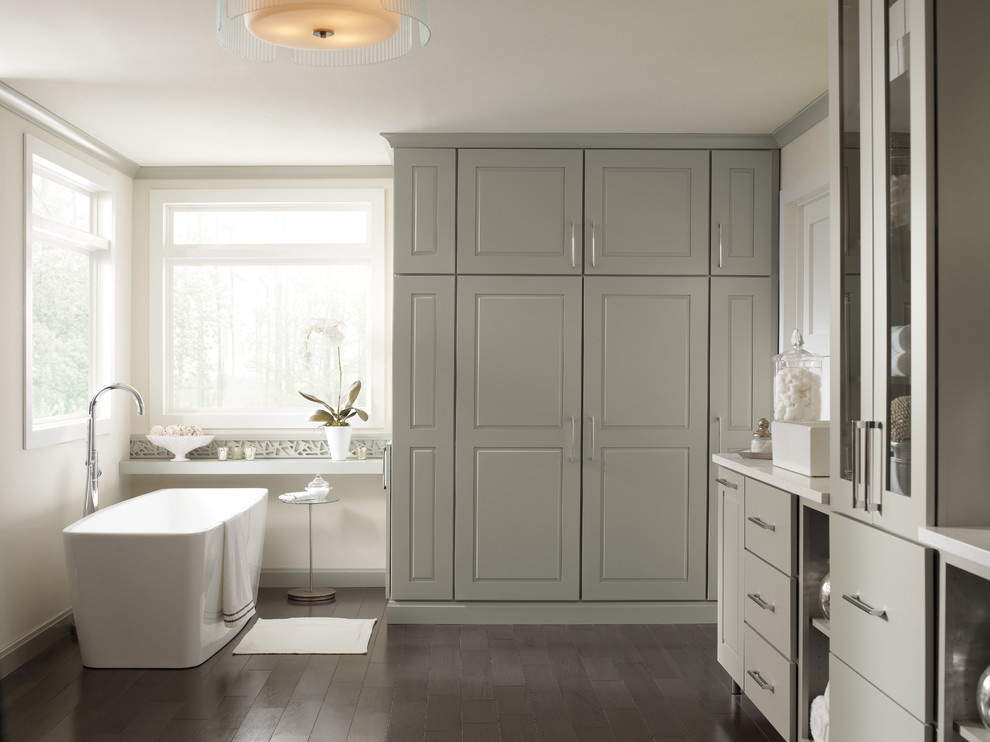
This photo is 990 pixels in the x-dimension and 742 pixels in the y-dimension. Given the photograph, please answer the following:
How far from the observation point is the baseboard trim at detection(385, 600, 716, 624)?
14.2ft

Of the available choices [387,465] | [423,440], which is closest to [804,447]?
[423,440]

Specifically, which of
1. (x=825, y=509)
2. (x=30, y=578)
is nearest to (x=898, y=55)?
(x=825, y=509)

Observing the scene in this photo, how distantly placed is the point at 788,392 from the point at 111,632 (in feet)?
10.00

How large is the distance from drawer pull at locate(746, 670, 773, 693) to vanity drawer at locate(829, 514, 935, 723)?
575 mm

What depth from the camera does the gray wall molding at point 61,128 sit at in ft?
11.9

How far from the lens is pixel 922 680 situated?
1.84 meters

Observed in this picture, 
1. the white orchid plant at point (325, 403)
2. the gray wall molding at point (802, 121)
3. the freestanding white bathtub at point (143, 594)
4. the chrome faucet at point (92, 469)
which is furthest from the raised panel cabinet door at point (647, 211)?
the chrome faucet at point (92, 469)

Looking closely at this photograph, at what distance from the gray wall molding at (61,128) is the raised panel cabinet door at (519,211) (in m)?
1.98

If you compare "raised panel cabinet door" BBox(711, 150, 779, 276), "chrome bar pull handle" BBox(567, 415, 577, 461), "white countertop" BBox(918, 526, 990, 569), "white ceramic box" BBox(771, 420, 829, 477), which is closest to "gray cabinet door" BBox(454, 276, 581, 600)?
"chrome bar pull handle" BBox(567, 415, 577, 461)

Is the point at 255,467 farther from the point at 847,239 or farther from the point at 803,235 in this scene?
the point at 847,239

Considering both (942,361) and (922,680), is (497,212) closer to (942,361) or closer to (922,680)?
(942,361)

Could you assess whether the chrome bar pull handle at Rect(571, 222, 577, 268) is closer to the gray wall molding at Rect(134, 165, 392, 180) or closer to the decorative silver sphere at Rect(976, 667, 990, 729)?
the gray wall molding at Rect(134, 165, 392, 180)

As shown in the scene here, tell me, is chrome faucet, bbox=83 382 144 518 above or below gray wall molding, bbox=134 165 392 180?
below

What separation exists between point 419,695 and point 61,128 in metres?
3.23
